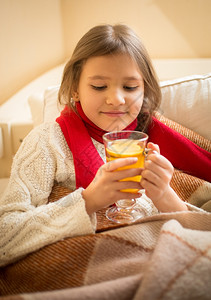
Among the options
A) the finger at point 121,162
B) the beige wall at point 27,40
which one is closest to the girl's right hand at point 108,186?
the finger at point 121,162

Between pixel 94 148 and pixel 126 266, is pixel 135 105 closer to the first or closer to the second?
pixel 94 148

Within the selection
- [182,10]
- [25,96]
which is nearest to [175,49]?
[182,10]

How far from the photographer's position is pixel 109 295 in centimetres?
57

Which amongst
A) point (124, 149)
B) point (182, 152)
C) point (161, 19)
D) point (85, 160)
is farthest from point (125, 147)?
point (161, 19)

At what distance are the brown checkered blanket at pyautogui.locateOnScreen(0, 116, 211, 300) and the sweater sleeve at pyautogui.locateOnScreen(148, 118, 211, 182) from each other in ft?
1.41

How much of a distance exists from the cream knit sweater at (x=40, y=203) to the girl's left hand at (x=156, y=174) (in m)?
0.19

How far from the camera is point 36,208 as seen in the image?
855 millimetres

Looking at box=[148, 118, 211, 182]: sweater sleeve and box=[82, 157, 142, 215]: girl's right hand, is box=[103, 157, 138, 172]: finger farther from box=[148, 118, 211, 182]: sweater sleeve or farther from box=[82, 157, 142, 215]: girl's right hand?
box=[148, 118, 211, 182]: sweater sleeve

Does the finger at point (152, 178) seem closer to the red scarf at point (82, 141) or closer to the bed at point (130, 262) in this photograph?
the bed at point (130, 262)

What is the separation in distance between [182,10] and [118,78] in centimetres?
152

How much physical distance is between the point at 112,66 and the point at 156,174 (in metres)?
0.41

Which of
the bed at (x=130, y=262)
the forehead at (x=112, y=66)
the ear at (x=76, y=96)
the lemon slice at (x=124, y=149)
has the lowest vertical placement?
the bed at (x=130, y=262)

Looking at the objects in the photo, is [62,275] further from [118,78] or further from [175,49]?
[175,49]

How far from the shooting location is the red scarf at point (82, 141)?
38.9 inches
